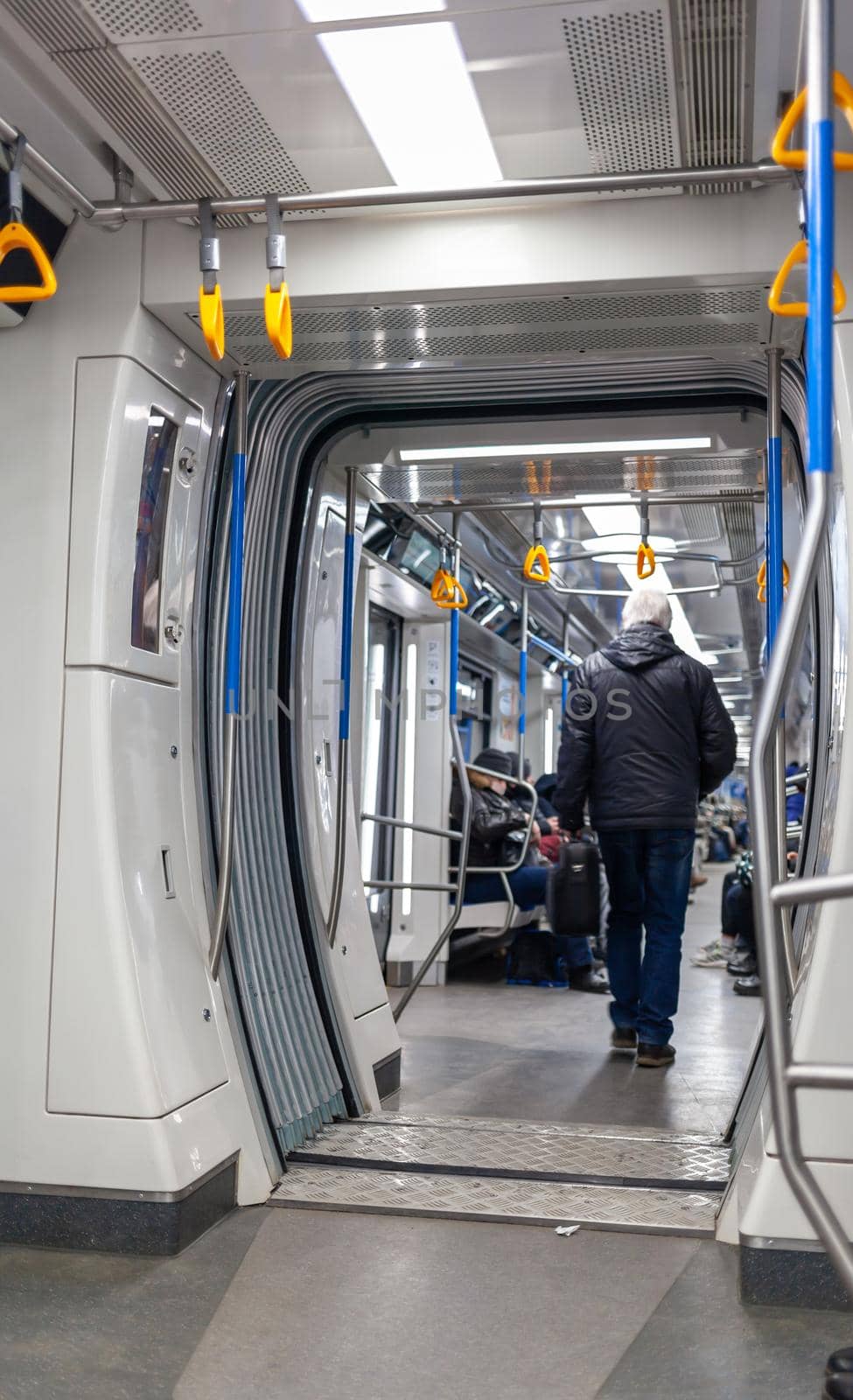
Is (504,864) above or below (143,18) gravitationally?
below

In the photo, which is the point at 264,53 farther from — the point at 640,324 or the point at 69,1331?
the point at 69,1331

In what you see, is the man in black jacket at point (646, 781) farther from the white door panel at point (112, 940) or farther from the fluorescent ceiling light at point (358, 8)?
the fluorescent ceiling light at point (358, 8)

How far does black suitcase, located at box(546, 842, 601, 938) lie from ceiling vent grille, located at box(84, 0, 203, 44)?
3.79 meters

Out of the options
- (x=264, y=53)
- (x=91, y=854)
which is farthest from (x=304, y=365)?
(x=91, y=854)

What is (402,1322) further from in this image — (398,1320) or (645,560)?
(645,560)

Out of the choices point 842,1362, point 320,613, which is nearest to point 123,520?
point 320,613

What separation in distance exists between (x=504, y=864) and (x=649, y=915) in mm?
2563

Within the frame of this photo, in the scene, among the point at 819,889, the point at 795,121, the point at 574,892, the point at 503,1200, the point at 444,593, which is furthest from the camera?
the point at 574,892

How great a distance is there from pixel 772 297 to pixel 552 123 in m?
0.64

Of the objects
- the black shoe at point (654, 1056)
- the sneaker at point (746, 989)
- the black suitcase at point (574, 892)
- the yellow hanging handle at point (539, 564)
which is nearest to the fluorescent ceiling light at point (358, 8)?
the yellow hanging handle at point (539, 564)

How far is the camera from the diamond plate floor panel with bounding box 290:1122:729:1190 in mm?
3309

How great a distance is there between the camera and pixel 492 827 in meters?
7.20

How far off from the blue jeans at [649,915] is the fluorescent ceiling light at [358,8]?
324cm

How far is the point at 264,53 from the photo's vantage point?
7.65ft
